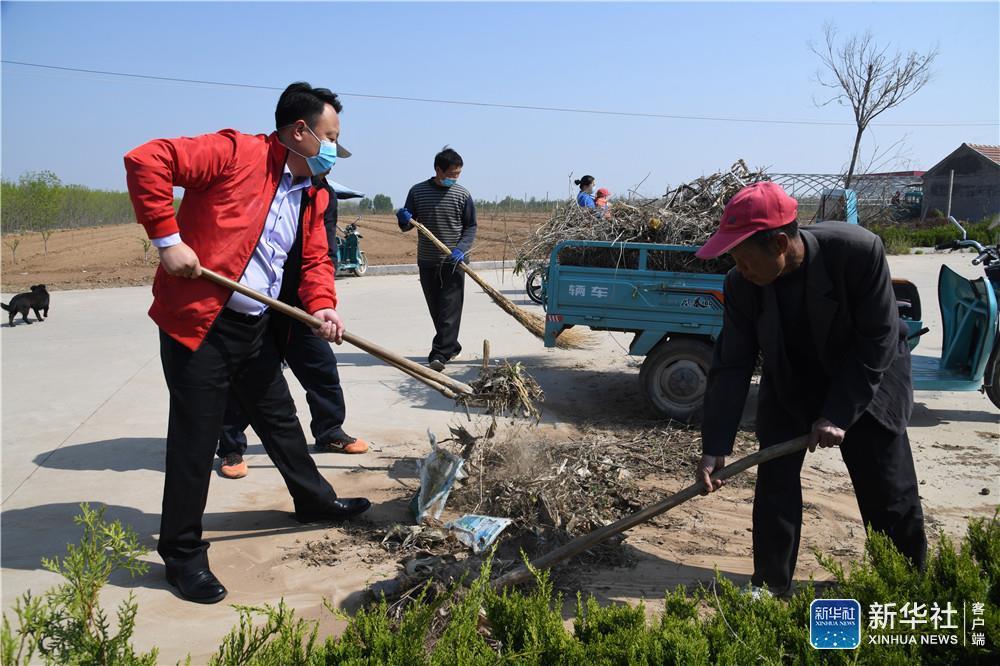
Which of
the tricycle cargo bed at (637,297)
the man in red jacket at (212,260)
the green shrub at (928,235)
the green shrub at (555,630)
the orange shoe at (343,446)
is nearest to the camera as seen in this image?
the green shrub at (555,630)

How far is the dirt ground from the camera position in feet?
51.1

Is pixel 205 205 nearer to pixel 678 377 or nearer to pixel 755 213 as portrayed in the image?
pixel 755 213

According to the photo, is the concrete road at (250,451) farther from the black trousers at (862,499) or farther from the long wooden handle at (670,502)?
the black trousers at (862,499)

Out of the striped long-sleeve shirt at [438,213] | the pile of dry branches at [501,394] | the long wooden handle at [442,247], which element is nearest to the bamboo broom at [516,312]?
the long wooden handle at [442,247]

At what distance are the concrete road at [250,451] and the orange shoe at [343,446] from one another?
117mm

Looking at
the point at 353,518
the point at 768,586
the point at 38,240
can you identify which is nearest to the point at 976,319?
the point at 768,586

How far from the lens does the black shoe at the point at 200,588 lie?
10.7ft

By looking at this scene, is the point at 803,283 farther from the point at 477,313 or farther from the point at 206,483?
the point at 477,313

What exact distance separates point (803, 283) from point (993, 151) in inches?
1488

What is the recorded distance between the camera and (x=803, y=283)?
2.85 meters

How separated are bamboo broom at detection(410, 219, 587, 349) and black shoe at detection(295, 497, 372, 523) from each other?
317cm

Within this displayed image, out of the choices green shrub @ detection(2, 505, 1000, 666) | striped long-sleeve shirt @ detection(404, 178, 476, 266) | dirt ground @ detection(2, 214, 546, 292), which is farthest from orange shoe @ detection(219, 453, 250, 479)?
dirt ground @ detection(2, 214, 546, 292)

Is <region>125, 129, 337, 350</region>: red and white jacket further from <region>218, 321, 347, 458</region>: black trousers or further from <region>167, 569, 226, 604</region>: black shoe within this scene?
<region>218, 321, 347, 458</region>: black trousers

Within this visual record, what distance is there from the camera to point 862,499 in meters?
3.07
